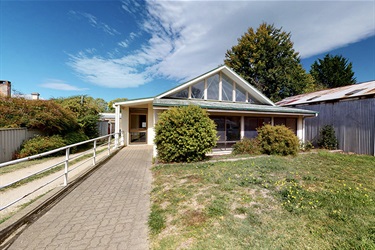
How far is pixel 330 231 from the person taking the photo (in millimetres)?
2695

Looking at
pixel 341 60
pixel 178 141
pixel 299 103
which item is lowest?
pixel 178 141

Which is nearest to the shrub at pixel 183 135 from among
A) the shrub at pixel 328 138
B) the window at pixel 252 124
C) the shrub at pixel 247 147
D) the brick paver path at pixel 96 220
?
the brick paver path at pixel 96 220

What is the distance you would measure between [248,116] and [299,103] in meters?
7.12

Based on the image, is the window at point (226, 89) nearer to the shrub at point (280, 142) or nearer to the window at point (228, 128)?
the window at point (228, 128)

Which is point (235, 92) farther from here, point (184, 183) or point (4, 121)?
point (4, 121)

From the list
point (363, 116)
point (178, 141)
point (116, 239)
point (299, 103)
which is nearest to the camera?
point (116, 239)

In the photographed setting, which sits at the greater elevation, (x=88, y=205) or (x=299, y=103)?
(x=299, y=103)

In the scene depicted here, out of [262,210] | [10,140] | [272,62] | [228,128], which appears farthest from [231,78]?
[272,62]

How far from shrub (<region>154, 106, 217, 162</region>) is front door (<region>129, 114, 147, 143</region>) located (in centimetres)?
575

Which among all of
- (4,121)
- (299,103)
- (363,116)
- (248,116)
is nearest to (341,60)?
(299,103)

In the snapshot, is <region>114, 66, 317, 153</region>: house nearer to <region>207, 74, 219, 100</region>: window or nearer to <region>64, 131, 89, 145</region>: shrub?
<region>207, 74, 219, 100</region>: window

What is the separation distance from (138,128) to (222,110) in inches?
273

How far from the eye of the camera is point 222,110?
9328 mm

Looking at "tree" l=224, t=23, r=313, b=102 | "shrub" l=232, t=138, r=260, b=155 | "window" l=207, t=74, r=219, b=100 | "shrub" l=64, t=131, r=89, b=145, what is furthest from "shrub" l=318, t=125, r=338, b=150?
"shrub" l=64, t=131, r=89, b=145
